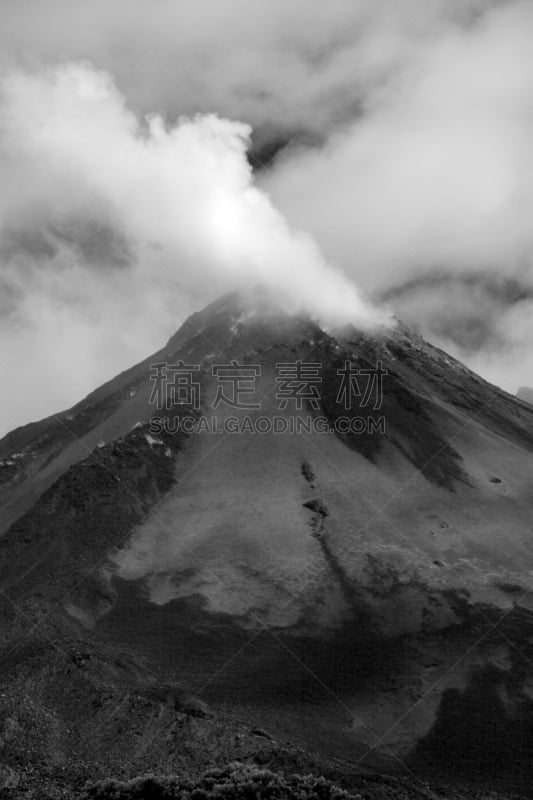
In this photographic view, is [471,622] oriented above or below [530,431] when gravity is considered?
below

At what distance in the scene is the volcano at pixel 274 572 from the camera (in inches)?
1658

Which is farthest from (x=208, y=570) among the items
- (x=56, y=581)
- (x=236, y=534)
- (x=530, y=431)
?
(x=530, y=431)

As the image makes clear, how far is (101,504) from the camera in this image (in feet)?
252

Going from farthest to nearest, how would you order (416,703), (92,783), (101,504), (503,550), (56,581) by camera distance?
(101,504), (503,550), (56,581), (416,703), (92,783)

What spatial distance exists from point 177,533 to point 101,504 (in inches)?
397

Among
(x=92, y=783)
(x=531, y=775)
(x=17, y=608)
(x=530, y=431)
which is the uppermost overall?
(x=530, y=431)

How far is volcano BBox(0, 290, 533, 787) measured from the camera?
42125 mm

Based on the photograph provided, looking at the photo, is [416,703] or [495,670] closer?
[416,703]

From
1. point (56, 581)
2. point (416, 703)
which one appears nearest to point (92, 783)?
point (416, 703)

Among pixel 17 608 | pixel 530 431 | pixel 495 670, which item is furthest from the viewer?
pixel 530 431

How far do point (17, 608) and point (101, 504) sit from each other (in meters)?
21.2

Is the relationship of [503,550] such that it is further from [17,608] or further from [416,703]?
[17,608]

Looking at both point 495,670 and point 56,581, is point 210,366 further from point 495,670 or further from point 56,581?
point 495,670

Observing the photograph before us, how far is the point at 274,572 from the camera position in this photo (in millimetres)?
65438
